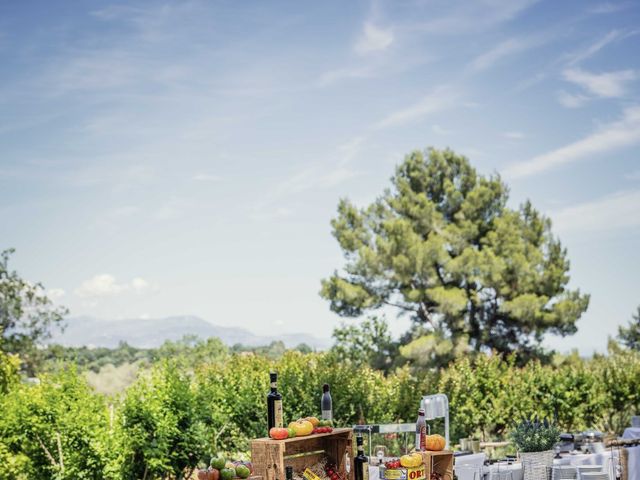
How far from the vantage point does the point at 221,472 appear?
4.84 meters

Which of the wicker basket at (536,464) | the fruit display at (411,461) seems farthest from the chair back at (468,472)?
the fruit display at (411,461)

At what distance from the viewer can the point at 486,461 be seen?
8.76 metres

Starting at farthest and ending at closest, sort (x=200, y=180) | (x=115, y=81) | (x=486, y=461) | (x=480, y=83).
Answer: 1. (x=200, y=180)
2. (x=115, y=81)
3. (x=480, y=83)
4. (x=486, y=461)

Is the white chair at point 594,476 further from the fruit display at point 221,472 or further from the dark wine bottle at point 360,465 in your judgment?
the fruit display at point 221,472

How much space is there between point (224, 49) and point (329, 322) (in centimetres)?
877

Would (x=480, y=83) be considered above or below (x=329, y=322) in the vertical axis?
above

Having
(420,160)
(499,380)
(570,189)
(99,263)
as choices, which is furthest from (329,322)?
(99,263)

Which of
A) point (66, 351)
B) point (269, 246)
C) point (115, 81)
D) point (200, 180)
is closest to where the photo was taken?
point (115, 81)

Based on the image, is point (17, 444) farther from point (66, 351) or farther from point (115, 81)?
point (66, 351)

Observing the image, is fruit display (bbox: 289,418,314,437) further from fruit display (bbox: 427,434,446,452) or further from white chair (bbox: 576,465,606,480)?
white chair (bbox: 576,465,606,480)

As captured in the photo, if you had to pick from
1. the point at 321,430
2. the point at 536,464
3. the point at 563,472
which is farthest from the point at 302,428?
the point at 563,472

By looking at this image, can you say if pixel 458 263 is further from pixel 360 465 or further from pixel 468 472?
pixel 360 465

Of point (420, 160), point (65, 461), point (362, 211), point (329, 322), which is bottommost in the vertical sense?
point (65, 461)

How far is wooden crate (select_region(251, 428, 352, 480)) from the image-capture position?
5.06 meters
